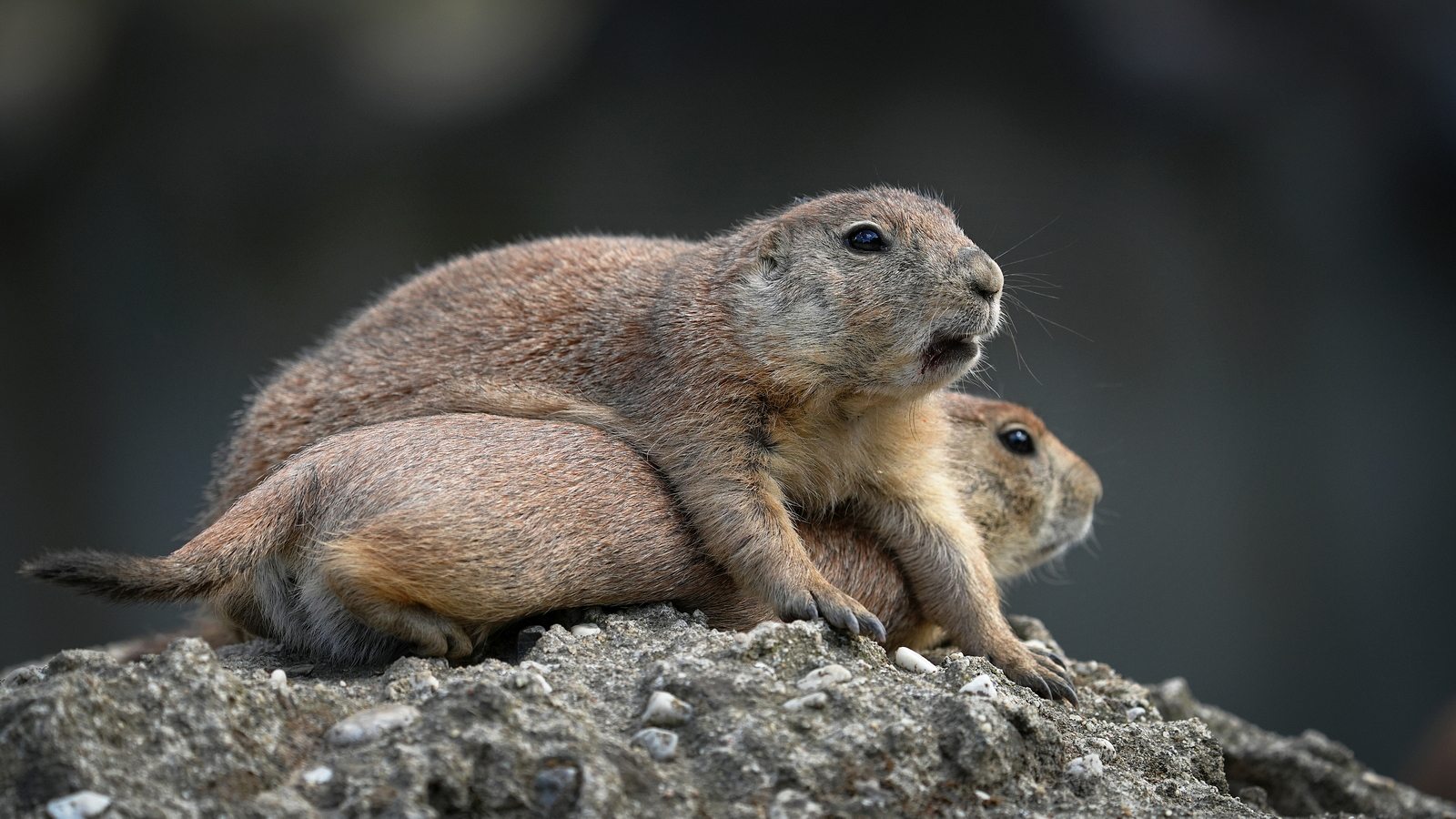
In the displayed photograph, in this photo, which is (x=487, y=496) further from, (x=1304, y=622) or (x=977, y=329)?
(x=1304, y=622)

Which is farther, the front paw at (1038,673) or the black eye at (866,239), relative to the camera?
the black eye at (866,239)

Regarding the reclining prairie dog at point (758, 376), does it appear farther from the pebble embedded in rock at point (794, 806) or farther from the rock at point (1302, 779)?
the rock at point (1302, 779)

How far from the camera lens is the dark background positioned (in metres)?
7.23

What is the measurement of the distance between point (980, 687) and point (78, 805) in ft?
6.09

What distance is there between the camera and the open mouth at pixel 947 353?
329 cm

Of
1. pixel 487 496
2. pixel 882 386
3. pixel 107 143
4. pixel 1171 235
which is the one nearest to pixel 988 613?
pixel 882 386

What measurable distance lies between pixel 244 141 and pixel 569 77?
6.97ft

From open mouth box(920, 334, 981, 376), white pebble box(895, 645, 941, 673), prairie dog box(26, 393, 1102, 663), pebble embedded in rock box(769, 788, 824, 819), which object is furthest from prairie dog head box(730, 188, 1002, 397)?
pebble embedded in rock box(769, 788, 824, 819)

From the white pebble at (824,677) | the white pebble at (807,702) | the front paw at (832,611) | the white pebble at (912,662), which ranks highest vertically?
the front paw at (832,611)

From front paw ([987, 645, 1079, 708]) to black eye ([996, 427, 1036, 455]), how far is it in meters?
1.19

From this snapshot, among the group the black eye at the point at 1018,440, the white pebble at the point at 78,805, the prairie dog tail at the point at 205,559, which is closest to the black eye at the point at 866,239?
the black eye at the point at 1018,440

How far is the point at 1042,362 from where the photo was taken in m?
7.37

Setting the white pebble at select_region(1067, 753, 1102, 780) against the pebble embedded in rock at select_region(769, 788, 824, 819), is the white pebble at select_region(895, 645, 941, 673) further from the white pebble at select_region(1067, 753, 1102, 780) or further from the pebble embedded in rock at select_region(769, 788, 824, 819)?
the pebble embedded in rock at select_region(769, 788, 824, 819)

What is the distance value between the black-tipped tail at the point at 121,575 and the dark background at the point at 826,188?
4.92m
